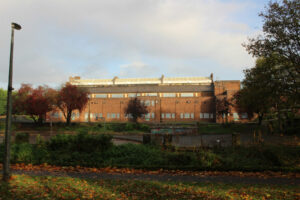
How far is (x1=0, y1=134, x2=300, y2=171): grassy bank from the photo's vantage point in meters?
11.1

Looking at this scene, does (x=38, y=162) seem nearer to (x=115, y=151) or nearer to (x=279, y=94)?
(x=115, y=151)

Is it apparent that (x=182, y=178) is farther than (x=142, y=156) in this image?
No

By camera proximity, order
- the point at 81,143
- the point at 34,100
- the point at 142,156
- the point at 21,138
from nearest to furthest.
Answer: the point at 142,156 → the point at 81,143 → the point at 21,138 → the point at 34,100

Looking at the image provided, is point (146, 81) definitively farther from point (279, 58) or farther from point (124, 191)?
point (124, 191)

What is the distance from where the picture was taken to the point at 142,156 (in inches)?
490

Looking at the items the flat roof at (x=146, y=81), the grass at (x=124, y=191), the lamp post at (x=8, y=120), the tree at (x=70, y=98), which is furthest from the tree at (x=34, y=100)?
the flat roof at (x=146, y=81)

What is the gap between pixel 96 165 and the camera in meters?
11.2

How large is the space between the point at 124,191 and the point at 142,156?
5655 mm

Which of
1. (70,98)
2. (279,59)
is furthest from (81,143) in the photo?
(70,98)

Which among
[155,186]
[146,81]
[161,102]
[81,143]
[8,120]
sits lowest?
[155,186]

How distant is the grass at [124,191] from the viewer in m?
6.14

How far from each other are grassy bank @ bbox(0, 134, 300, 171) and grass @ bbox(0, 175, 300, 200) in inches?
125

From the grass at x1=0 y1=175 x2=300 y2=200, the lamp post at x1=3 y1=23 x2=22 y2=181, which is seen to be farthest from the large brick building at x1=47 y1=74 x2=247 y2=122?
the grass at x1=0 y1=175 x2=300 y2=200

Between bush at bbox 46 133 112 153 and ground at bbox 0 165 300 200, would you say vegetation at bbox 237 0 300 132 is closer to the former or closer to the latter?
ground at bbox 0 165 300 200
